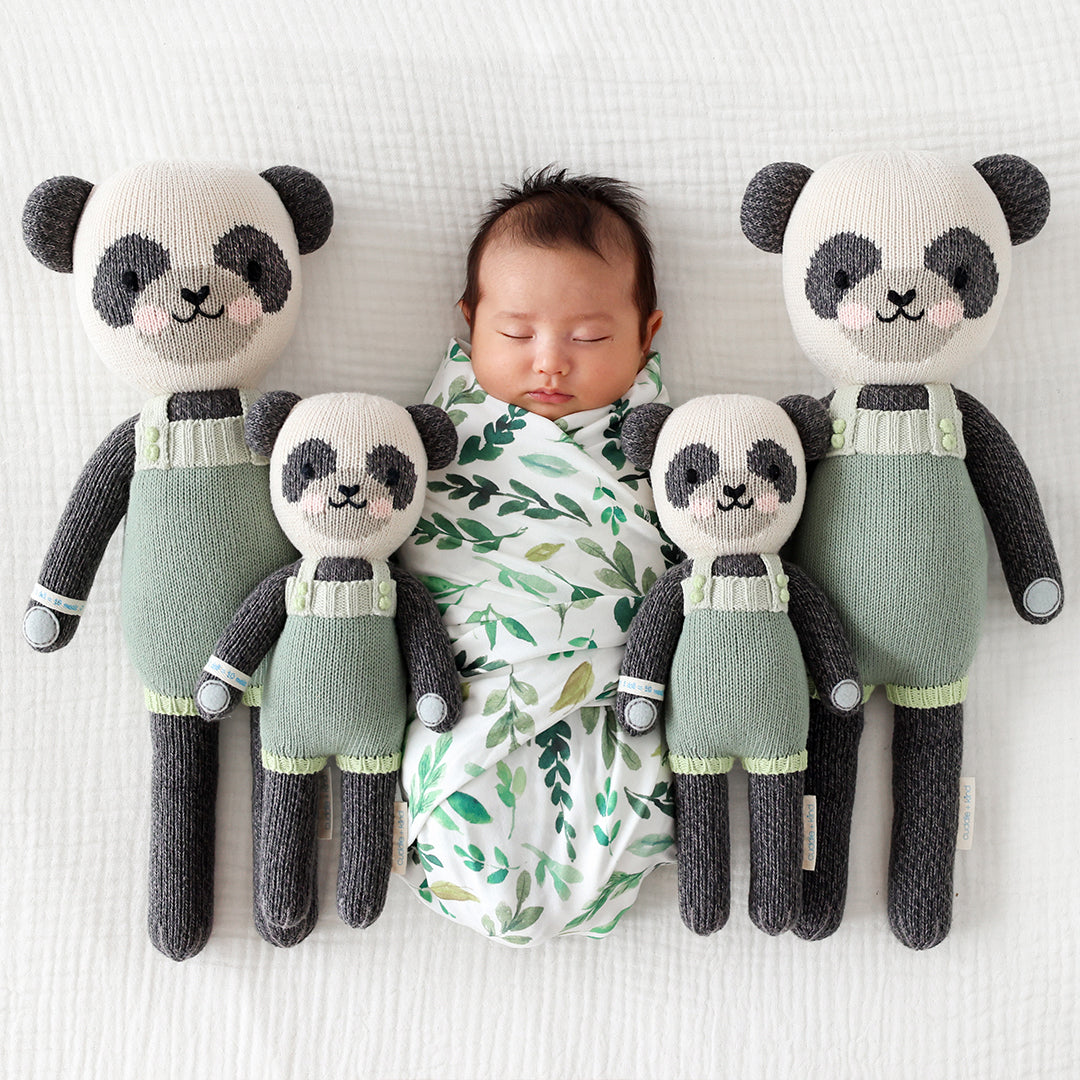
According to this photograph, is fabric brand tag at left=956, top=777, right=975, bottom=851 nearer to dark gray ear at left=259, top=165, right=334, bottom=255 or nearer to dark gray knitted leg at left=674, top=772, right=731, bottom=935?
dark gray knitted leg at left=674, top=772, right=731, bottom=935

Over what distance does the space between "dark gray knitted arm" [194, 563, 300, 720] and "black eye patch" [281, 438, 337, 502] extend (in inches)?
3.5

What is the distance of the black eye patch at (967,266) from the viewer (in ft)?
3.44

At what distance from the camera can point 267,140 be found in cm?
119

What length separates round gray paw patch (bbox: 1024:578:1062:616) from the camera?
44.3 inches

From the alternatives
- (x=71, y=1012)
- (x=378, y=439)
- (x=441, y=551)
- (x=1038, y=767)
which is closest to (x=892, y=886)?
(x=1038, y=767)

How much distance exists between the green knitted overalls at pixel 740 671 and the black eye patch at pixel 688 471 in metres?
0.07

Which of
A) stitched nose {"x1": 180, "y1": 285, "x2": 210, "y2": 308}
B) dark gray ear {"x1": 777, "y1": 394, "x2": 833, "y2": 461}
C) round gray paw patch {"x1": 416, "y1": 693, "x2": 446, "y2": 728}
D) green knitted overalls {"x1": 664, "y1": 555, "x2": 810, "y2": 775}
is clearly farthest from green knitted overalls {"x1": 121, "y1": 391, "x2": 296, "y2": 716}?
dark gray ear {"x1": 777, "y1": 394, "x2": 833, "y2": 461}

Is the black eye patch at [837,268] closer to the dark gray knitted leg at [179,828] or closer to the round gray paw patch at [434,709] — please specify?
the round gray paw patch at [434,709]

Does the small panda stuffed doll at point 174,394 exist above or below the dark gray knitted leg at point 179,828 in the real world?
above

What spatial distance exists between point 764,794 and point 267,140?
89cm

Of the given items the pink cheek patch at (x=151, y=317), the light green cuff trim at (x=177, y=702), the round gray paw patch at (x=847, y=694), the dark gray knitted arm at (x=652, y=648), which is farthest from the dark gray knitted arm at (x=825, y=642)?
the pink cheek patch at (x=151, y=317)

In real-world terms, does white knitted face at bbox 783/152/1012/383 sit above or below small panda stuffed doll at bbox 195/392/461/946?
above

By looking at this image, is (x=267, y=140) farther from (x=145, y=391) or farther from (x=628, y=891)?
(x=628, y=891)

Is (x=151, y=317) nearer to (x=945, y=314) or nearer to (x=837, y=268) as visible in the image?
(x=837, y=268)
